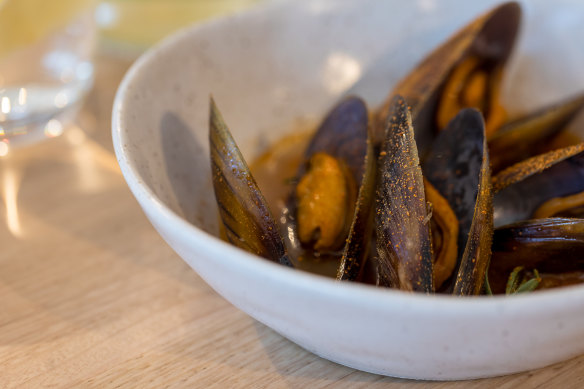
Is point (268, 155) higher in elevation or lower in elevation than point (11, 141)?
lower

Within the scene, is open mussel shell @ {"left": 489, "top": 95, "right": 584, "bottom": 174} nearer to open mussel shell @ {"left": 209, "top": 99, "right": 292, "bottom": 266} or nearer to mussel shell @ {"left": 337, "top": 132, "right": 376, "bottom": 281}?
mussel shell @ {"left": 337, "top": 132, "right": 376, "bottom": 281}

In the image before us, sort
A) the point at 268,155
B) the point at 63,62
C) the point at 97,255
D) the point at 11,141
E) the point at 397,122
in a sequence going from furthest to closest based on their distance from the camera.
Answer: the point at 63,62
the point at 11,141
the point at 268,155
the point at 97,255
the point at 397,122

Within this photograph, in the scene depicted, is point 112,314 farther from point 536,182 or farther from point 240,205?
point 536,182

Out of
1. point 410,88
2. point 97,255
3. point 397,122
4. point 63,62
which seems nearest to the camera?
point 397,122

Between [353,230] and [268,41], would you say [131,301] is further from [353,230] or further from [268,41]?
[268,41]

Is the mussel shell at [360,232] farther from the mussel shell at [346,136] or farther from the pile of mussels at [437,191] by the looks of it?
the mussel shell at [346,136]

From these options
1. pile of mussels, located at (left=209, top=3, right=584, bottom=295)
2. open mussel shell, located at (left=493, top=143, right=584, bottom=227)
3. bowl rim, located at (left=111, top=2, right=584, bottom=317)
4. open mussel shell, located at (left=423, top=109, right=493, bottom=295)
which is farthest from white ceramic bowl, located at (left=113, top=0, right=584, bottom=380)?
open mussel shell, located at (left=493, top=143, right=584, bottom=227)

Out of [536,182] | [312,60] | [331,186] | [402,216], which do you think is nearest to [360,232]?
[402,216]

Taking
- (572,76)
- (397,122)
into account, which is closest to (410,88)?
(397,122)
